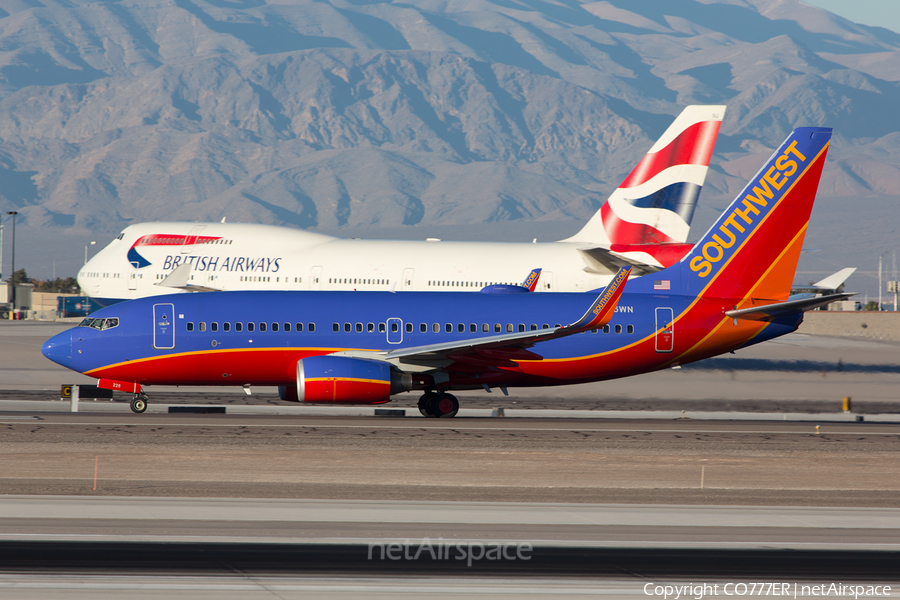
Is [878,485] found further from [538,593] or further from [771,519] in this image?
[538,593]

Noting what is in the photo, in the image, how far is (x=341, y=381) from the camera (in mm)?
29969

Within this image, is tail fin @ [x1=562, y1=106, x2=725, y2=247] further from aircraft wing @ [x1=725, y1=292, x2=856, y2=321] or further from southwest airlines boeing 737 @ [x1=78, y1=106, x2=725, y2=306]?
aircraft wing @ [x1=725, y1=292, x2=856, y2=321]

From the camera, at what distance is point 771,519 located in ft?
61.7

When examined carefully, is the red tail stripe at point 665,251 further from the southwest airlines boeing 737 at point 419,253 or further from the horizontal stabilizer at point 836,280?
the horizontal stabilizer at point 836,280

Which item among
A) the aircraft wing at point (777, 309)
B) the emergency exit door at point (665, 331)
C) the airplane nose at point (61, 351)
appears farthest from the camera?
the emergency exit door at point (665, 331)

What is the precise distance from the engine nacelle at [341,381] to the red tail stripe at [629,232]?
24.6 meters

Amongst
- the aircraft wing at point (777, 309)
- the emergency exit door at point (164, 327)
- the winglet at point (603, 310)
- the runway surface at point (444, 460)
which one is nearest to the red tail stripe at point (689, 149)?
the aircraft wing at point (777, 309)

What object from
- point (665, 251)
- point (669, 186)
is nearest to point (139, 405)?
point (665, 251)

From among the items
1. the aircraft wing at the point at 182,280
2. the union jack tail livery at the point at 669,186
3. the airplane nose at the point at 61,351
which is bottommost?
the airplane nose at the point at 61,351

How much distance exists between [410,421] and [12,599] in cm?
1904

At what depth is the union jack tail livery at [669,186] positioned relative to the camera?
2044 inches

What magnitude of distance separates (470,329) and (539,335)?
121 inches

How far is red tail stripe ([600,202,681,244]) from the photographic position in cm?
5203

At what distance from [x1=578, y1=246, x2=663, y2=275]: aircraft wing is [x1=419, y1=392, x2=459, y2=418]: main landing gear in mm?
16079
